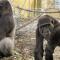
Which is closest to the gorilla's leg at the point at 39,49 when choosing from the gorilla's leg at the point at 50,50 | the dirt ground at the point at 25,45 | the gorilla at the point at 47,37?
the gorilla at the point at 47,37

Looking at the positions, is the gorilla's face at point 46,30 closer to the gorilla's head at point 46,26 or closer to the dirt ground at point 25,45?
the gorilla's head at point 46,26

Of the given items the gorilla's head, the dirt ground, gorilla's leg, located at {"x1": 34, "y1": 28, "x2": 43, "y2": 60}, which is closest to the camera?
gorilla's leg, located at {"x1": 34, "y1": 28, "x2": 43, "y2": 60}

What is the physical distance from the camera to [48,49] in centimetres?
453

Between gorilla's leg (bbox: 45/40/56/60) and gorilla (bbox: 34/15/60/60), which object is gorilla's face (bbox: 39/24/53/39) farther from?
gorilla's leg (bbox: 45/40/56/60)

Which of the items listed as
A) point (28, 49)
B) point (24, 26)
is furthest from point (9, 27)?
point (24, 26)

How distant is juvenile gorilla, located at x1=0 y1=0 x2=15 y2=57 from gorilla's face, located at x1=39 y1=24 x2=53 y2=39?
0.52 meters

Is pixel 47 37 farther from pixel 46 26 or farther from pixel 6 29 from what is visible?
pixel 6 29

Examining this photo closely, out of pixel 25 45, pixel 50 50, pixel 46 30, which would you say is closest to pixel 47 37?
pixel 46 30

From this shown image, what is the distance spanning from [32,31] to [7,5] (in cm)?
183

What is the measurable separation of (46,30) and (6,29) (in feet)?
2.29

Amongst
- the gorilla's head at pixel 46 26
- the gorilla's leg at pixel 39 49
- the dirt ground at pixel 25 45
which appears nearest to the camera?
the gorilla's leg at pixel 39 49

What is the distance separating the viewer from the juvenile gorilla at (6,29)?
446 centimetres

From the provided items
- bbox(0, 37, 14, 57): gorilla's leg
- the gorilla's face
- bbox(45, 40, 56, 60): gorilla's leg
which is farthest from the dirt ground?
the gorilla's face

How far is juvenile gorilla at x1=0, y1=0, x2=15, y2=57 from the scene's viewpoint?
4.46 m
